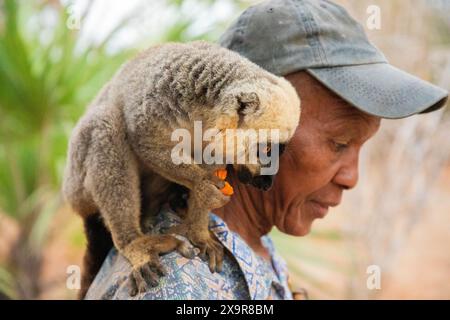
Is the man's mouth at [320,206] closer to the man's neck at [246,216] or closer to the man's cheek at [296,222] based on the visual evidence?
the man's cheek at [296,222]

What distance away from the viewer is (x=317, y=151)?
1.89 m

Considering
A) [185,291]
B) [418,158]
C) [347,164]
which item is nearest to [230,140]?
[347,164]

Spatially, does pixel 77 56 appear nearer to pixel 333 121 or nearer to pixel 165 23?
pixel 165 23

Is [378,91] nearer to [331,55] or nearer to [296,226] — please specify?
[331,55]

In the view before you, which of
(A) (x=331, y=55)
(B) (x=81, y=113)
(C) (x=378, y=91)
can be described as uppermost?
(A) (x=331, y=55)

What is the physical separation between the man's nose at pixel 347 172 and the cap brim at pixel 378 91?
8.8 inches

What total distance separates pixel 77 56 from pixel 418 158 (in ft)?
10.9

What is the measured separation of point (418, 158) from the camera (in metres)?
5.45

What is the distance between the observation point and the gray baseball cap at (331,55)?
1.83 metres

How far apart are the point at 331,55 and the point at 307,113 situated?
0.21 metres

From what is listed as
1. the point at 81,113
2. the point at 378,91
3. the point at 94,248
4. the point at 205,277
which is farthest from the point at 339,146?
the point at 81,113

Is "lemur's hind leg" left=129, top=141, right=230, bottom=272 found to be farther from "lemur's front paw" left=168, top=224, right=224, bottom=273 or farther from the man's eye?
the man's eye

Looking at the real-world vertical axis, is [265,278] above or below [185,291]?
below

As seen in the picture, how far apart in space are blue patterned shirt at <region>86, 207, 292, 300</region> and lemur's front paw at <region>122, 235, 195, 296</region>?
2 cm
